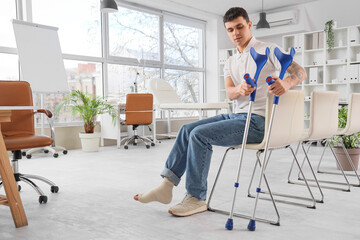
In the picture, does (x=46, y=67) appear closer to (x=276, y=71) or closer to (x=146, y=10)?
(x=146, y=10)

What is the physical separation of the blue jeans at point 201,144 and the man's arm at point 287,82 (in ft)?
0.91

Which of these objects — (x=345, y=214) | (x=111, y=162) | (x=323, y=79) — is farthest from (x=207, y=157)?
(x=323, y=79)

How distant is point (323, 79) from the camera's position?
20.7ft

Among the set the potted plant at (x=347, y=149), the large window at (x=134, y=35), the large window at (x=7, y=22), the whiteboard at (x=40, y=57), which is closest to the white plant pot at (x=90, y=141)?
the whiteboard at (x=40, y=57)

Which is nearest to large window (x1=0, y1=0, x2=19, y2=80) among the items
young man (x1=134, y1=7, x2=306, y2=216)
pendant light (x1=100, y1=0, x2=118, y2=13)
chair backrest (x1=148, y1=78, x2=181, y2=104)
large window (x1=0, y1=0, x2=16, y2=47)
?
large window (x1=0, y1=0, x2=16, y2=47)

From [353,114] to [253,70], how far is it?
4.14ft

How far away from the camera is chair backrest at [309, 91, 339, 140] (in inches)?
97.4

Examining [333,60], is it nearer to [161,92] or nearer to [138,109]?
[161,92]

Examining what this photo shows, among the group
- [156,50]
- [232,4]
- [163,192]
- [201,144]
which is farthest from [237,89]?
[232,4]

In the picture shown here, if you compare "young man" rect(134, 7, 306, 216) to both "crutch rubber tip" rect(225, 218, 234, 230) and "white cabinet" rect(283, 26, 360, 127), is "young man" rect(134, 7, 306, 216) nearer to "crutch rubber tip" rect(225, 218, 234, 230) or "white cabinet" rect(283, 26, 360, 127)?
"crutch rubber tip" rect(225, 218, 234, 230)

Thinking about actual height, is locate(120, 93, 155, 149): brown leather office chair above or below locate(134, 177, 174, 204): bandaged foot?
above

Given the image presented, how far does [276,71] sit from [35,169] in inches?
112

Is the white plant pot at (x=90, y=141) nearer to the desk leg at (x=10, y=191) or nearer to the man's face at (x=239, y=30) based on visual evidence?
the desk leg at (x=10, y=191)

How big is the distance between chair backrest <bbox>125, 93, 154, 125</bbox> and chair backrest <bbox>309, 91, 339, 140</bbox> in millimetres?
3474
